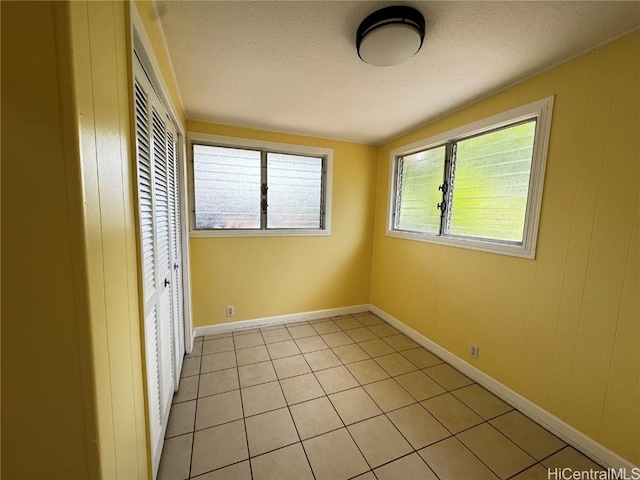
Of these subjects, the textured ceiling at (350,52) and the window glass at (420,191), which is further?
the window glass at (420,191)

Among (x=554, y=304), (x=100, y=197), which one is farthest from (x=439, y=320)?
(x=100, y=197)

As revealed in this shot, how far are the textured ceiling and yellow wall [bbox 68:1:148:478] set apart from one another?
66 cm

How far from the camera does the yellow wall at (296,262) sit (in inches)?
108

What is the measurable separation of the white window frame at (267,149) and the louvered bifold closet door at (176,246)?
1.53 feet

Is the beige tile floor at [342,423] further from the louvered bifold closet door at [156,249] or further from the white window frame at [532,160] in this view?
the white window frame at [532,160]

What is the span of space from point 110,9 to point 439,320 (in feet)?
9.34

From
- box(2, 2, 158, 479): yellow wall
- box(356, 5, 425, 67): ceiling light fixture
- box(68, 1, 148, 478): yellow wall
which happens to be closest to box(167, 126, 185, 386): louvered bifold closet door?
box(68, 1, 148, 478): yellow wall

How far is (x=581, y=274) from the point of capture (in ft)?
4.85

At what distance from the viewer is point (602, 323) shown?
140 cm

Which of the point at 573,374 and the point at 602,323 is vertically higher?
the point at 602,323

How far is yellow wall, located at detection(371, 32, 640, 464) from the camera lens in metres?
1.30

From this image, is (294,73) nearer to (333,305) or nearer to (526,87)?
(526,87)

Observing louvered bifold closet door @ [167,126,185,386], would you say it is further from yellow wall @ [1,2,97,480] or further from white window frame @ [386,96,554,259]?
white window frame @ [386,96,554,259]

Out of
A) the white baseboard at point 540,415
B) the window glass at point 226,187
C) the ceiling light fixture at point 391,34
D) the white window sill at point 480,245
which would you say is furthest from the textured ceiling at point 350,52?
the white baseboard at point 540,415
